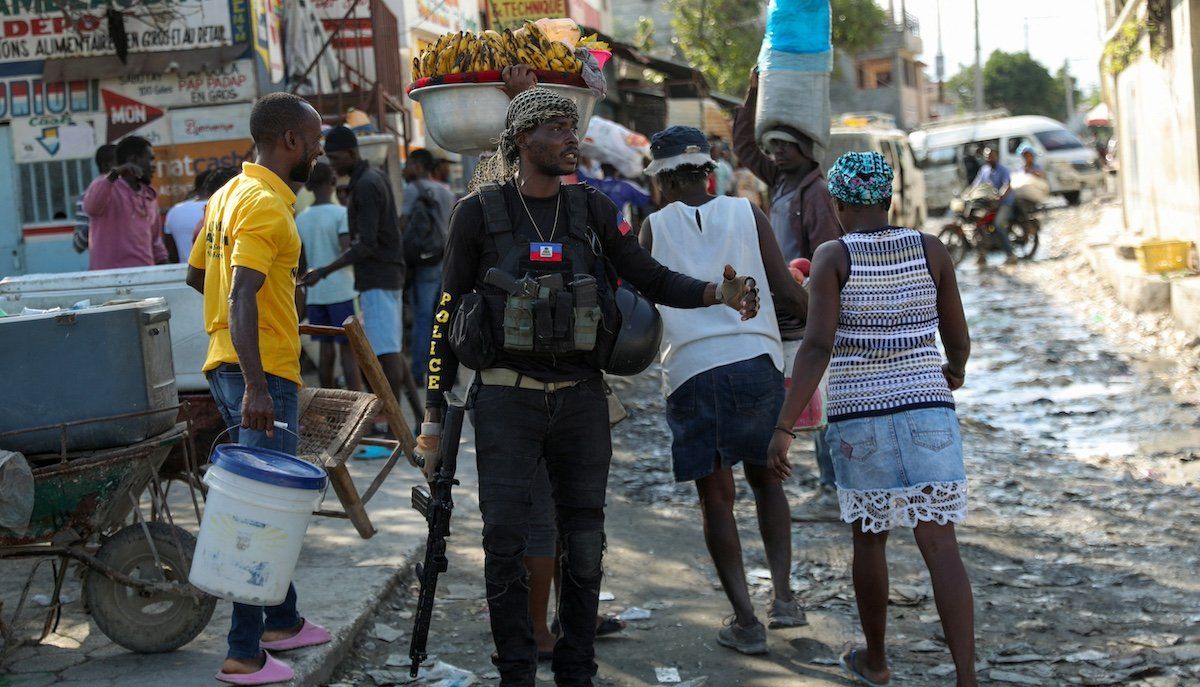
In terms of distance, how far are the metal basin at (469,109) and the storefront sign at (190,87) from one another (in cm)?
784

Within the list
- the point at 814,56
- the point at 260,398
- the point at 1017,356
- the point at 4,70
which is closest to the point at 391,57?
the point at 4,70

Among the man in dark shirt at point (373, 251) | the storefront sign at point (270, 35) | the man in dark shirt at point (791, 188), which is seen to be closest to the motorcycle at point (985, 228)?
the storefront sign at point (270, 35)

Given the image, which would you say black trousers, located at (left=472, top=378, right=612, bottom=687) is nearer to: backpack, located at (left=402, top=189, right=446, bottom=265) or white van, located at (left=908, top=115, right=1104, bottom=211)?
backpack, located at (left=402, top=189, right=446, bottom=265)

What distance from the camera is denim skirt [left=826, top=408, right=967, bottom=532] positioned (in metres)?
4.07

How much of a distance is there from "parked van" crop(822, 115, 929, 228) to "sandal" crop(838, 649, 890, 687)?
709 inches

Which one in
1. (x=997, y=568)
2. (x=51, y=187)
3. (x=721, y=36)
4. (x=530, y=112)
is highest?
(x=721, y=36)

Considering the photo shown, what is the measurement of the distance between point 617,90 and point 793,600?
952 inches

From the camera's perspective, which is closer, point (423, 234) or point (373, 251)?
point (373, 251)

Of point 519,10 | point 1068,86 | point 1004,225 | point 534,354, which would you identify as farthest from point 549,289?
point 1068,86

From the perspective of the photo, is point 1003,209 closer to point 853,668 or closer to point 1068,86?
point 853,668

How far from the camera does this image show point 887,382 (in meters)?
4.12

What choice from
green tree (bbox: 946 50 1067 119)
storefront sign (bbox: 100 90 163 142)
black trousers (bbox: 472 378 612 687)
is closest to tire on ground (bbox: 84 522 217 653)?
black trousers (bbox: 472 378 612 687)

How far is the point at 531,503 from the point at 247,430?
0.96 metres

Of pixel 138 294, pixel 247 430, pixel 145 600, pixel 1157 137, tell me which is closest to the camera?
pixel 247 430
